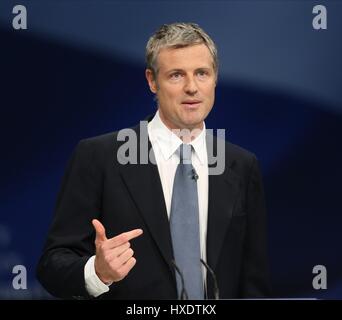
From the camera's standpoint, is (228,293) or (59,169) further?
(59,169)

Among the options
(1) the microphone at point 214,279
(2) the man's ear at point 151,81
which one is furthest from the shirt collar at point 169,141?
(1) the microphone at point 214,279

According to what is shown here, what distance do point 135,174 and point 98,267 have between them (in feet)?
1.31

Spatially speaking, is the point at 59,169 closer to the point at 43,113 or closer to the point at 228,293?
the point at 43,113

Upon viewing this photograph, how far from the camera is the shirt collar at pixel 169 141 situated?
2.59 m

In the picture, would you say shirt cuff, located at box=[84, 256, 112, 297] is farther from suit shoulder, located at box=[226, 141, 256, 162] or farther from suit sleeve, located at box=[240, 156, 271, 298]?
suit shoulder, located at box=[226, 141, 256, 162]

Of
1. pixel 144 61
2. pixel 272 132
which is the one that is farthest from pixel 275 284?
pixel 144 61

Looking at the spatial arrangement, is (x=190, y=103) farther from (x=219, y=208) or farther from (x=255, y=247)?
(x=255, y=247)

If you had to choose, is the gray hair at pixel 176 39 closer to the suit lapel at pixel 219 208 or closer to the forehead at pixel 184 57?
the forehead at pixel 184 57

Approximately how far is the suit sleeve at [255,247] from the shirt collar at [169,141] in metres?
0.21

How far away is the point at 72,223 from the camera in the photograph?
2.53 m

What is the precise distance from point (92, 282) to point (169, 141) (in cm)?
56

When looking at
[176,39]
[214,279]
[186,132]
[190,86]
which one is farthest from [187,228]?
[176,39]

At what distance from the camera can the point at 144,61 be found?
9.18ft
